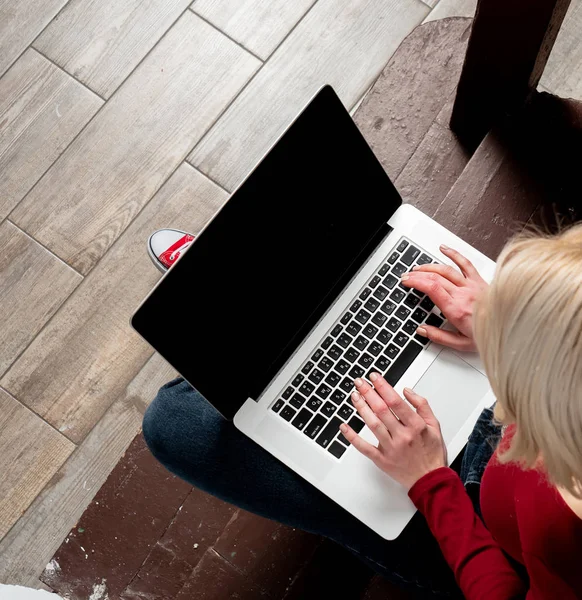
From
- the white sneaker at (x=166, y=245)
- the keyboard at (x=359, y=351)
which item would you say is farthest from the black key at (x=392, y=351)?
the white sneaker at (x=166, y=245)

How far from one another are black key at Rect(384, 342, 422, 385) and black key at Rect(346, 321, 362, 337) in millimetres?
79

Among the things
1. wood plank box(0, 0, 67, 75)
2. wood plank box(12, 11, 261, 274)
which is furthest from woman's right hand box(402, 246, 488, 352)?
wood plank box(0, 0, 67, 75)

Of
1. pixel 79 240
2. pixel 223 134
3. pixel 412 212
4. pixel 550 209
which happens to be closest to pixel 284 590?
pixel 412 212

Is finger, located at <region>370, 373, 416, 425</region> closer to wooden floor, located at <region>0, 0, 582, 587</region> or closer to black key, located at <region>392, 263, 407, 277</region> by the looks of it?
black key, located at <region>392, 263, 407, 277</region>

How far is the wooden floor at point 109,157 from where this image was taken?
166 centimetres

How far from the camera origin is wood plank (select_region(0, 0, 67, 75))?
1880mm

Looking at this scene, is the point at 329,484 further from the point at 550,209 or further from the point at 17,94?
the point at 17,94

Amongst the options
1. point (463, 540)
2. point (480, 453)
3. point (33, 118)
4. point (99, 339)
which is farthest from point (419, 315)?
point (33, 118)

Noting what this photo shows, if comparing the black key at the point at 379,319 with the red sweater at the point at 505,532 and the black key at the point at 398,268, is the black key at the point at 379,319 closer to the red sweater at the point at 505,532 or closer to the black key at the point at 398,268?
the black key at the point at 398,268

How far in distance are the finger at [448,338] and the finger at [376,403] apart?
13 centimetres

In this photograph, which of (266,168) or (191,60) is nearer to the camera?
(266,168)

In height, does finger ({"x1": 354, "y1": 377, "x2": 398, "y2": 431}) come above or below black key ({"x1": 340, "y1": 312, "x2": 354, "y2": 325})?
below

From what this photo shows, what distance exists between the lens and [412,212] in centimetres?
115

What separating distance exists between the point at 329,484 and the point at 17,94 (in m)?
1.44
